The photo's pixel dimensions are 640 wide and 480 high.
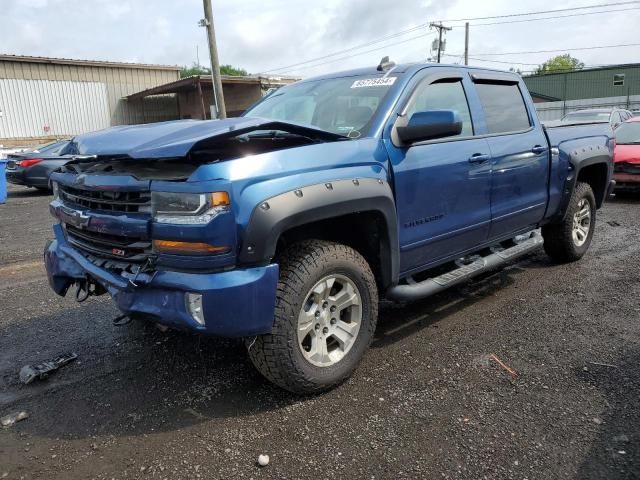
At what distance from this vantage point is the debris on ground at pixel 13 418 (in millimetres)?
2857

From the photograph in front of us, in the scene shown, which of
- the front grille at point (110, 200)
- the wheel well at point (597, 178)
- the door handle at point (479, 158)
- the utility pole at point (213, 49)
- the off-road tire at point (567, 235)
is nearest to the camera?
the front grille at point (110, 200)

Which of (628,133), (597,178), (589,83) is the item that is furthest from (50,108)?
(589,83)

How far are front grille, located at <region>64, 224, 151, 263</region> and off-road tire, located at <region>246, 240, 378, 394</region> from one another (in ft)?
2.40

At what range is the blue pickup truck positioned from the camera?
8.40 feet

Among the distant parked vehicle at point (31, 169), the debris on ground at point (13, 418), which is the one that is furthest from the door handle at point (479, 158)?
the distant parked vehicle at point (31, 169)

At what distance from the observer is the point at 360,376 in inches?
129

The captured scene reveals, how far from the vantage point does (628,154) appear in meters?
9.98

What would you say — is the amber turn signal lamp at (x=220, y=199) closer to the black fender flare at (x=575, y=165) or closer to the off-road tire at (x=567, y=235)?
the black fender flare at (x=575, y=165)

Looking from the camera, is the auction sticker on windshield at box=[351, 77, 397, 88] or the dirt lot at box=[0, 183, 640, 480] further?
the auction sticker on windshield at box=[351, 77, 397, 88]

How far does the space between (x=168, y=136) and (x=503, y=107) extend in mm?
3080

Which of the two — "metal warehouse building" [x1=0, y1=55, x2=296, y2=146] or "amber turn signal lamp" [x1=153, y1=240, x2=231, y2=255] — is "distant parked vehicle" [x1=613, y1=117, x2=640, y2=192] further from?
"metal warehouse building" [x1=0, y1=55, x2=296, y2=146]

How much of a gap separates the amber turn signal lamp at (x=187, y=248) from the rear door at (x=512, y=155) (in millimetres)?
2489

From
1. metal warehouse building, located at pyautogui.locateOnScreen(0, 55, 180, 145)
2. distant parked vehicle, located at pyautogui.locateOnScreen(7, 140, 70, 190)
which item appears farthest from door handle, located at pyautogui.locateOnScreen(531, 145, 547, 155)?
metal warehouse building, located at pyautogui.locateOnScreen(0, 55, 180, 145)

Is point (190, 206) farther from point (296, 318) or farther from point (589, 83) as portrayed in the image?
point (589, 83)
